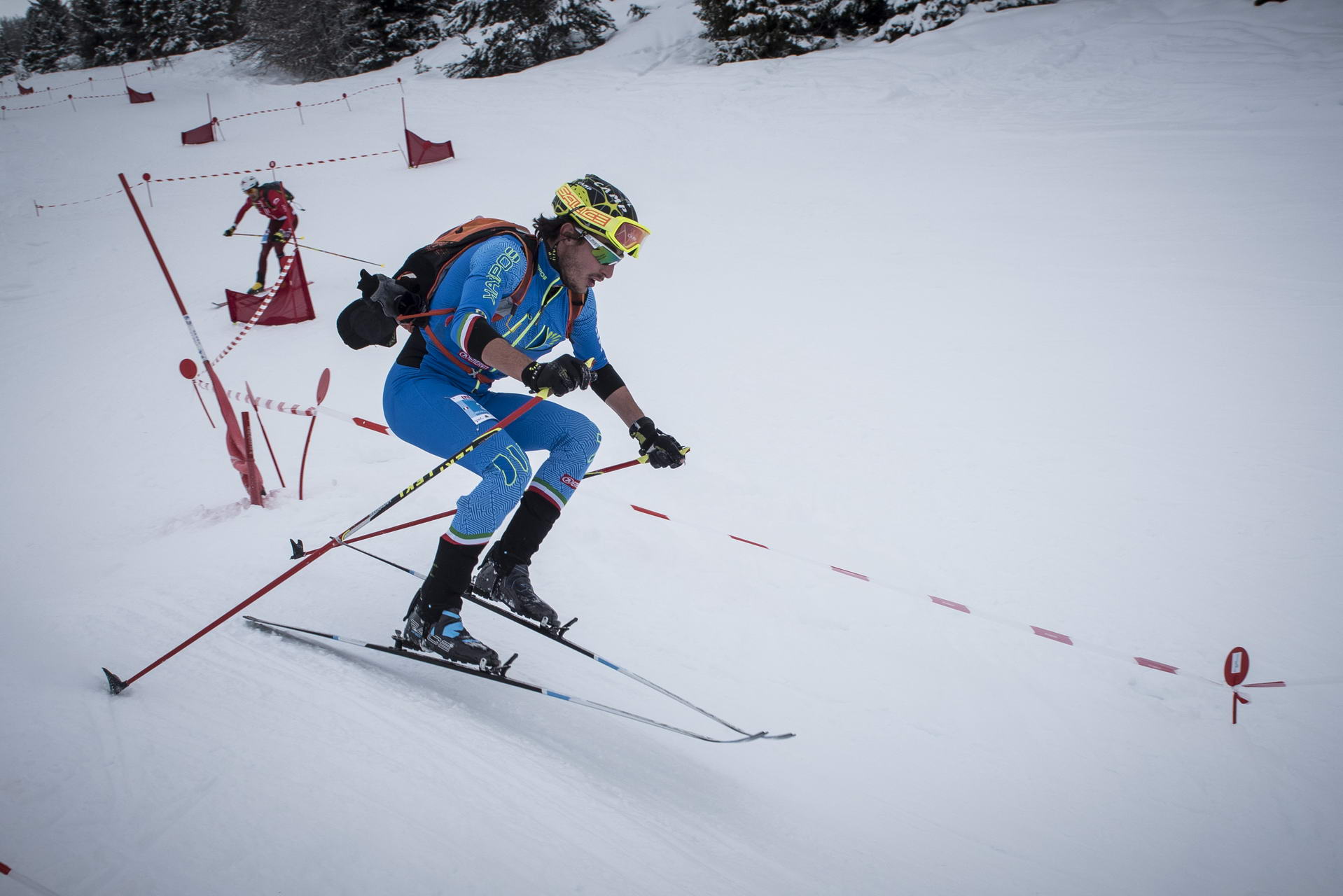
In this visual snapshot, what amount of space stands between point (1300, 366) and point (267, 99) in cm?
2794

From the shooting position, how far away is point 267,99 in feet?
77.3

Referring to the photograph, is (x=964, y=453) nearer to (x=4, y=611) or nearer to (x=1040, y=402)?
(x=1040, y=402)

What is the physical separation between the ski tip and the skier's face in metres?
2.39

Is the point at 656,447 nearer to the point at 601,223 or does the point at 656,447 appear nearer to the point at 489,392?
the point at 489,392

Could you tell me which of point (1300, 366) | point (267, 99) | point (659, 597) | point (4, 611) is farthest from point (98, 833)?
point (267, 99)

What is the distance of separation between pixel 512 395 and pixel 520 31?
2445cm

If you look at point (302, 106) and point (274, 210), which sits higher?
point (302, 106)

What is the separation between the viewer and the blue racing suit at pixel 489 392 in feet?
9.46

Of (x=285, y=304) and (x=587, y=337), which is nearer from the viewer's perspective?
(x=587, y=337)

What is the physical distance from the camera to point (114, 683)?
2.78 metres

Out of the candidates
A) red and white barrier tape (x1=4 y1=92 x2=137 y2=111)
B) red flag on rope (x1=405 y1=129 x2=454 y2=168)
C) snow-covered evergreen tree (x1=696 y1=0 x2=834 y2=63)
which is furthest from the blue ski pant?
red and white barrier tape (x1=4 y1=92 x2=137 y2=111)

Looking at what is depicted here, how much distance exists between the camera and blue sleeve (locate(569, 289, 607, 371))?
3434 millimetres

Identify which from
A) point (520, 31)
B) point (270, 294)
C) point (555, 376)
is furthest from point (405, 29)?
point (555, 376)

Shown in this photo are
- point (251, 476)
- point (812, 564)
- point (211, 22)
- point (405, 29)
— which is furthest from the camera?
A: point (211, 22)
